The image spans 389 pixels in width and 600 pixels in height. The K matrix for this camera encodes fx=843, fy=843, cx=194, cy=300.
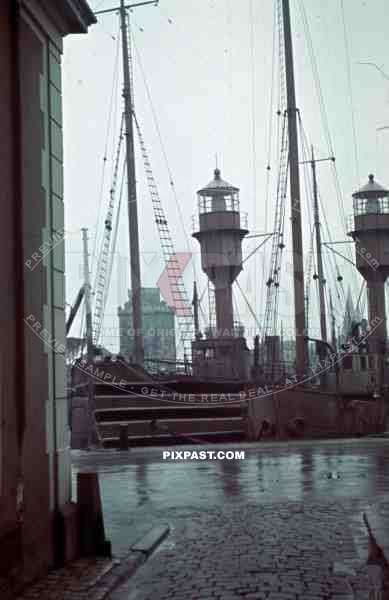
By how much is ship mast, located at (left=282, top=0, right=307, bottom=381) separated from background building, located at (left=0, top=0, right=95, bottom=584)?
825 inches

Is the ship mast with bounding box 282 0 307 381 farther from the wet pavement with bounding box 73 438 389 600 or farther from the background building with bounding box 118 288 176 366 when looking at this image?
the wet pavement with bounding box 73 438 389 600

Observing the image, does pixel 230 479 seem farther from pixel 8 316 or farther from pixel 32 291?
pixel 8 316

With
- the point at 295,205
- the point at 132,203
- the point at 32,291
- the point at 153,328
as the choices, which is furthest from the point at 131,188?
the point at 32,291

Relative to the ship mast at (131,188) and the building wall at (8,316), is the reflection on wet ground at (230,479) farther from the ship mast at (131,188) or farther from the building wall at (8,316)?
the ship mast at (131,188)

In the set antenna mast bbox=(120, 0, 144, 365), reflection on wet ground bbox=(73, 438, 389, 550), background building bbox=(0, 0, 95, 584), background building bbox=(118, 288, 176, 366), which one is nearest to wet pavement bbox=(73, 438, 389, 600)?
reflection on wet ground bbox=(73, 438, 389, 550)

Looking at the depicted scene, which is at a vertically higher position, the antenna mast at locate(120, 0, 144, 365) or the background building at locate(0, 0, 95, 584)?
the antenna mast at locate(120, 0, 144, 365)

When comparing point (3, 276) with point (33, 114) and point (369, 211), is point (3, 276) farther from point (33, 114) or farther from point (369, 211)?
point (369, 211)

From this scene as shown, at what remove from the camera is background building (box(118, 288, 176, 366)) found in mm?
36312

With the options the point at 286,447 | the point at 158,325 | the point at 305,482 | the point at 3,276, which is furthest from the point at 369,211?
the point at 3,276

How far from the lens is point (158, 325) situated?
135 feet

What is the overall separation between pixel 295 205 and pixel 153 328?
42.0 ft

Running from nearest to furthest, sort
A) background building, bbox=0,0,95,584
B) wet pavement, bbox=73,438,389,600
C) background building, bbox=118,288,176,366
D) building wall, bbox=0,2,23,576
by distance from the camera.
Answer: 1. building wall, bbox=0,2,23,576
2. background building, bbox=0,0,95,584
3. wet pavement, bbox=73,438,389,600
4. background building, bbox=118,288,176,366

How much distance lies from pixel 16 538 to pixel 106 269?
25.8m

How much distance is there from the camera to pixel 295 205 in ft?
96.7
